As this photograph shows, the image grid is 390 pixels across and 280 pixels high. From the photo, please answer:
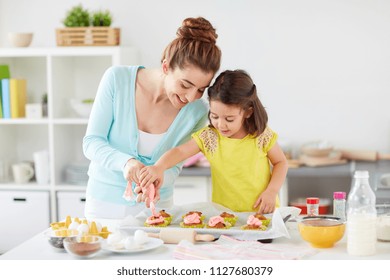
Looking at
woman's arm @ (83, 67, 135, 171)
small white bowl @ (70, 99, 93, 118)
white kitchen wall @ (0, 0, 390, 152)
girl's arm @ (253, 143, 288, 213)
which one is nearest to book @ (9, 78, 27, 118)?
small white bowl @ (70, 99, 93, 118)

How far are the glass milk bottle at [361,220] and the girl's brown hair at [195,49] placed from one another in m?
0.60

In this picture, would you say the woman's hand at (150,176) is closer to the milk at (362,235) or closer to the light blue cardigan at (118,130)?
the light blue cardigan at (118,130)

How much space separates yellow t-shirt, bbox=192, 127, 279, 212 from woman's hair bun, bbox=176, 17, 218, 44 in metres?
0.36

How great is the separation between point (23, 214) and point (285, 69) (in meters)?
1.82

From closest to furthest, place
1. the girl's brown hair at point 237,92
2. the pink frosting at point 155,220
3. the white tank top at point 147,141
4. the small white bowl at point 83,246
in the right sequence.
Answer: the small white bowl at point 83,246
the pink frosting at point 155,220
the girl's brown hair at point 237,92
the white tank top at point 147,141

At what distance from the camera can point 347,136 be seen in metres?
4.26

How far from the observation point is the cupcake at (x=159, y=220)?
204 centimetres

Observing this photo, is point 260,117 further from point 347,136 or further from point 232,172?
point 347,136

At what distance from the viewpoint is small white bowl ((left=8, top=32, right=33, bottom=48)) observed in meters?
4.23

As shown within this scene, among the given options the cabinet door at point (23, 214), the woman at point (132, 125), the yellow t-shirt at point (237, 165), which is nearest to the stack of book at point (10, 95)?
the cabinet door at point (23, 214)

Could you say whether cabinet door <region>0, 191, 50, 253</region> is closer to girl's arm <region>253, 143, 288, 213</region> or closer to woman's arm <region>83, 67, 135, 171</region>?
woman's arm <region>83, 67, 135, 171</region>

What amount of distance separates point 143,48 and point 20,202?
121 centimetres

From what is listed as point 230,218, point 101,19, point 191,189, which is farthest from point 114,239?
point 101,19
